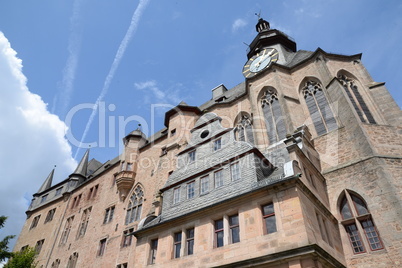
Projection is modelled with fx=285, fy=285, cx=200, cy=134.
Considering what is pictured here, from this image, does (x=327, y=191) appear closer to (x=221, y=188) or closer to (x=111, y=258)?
(x=221, y=188)

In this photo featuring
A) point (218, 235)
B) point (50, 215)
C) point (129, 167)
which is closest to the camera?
point (218, 235)

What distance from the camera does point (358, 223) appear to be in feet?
40.2

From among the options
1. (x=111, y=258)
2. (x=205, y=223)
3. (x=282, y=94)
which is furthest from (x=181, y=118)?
(x=205, y=223)

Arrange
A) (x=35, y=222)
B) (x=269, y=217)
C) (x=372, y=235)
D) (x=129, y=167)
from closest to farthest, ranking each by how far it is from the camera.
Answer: (x=269, y=217) < (x=372, y=235) < (x=129, y=167) < (x=35, y=222)

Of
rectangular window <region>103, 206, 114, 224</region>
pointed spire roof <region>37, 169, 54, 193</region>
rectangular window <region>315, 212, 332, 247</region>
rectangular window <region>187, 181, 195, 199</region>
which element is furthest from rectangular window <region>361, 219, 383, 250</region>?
pointed spire roof <region>37, 169, 54, 193</region>

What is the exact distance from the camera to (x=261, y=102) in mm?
20594

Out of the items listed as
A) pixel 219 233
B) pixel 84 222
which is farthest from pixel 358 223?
pixel 84 222

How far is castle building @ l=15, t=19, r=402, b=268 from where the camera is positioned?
1036 centimetres

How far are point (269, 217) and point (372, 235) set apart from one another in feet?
16.3

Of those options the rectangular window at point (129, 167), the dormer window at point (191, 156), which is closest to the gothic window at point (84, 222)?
the rectangular window at point (129, 167)

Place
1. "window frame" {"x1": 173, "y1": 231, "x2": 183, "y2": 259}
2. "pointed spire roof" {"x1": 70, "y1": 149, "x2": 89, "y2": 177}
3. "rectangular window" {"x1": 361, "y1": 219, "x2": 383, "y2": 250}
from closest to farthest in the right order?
"rectangular window" {"x1": 361, "y1": 219, "x2": 383, "y2": 250}
"window frame" {"x1": 173, "y1": 231, "x2": 183, "y2": 259}
"pointed spire roof" {"x1": 70, "y1": 149, "x2": 89, "y2": 177}

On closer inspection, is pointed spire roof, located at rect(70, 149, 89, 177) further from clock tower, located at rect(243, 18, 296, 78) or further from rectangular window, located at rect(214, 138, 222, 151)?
rectangular window, located at rect(214, 138, 222, 151)

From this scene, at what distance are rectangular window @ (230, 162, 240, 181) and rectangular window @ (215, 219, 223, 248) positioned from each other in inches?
77.5

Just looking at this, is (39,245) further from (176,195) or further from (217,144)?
(217,144)
